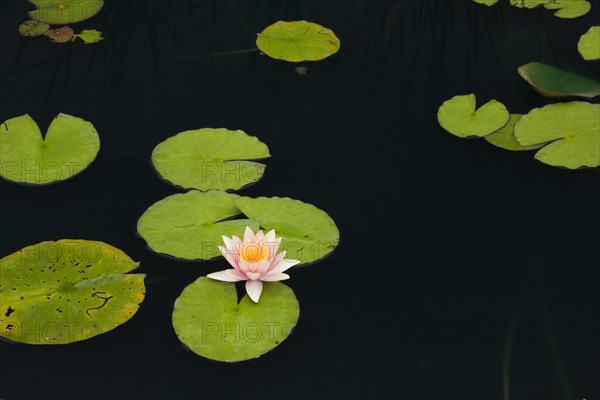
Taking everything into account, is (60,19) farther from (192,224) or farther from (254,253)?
(254,253)

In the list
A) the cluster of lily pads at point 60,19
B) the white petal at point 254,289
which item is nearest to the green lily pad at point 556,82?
the white petal at point 254,289

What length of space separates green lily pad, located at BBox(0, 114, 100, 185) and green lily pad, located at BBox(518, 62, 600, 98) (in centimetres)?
205

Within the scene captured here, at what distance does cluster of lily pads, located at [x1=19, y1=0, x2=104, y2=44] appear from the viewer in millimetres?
3816

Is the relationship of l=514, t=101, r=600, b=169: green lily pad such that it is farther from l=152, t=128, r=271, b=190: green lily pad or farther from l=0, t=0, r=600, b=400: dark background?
l=152, t=128, r=271, b=190: green lily pad

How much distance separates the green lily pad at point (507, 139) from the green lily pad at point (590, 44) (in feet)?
2.42

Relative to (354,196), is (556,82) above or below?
above

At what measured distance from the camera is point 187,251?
2.67 meters

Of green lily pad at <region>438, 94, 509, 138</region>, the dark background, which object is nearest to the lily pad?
the dark background

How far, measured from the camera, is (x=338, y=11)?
407 cm

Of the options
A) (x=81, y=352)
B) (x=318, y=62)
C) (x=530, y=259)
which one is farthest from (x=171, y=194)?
(x=530, y=259)

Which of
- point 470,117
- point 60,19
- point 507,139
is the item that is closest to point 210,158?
point 470,117

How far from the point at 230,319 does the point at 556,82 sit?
2.06m

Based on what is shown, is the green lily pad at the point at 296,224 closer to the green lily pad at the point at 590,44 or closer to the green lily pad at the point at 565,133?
the green lily pad at the point at 565,133

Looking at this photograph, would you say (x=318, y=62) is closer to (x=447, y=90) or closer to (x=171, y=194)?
(x=447, y=90)
